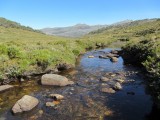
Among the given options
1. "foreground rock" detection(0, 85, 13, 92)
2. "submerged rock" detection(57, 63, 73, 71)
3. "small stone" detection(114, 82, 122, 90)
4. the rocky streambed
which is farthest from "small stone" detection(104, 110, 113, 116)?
"submerged rock" detection(57, 63, 73, 71)

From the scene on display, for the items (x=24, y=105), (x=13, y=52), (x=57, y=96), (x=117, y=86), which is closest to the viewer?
(x=24, y=105)

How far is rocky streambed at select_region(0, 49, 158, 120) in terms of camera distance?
19484mm

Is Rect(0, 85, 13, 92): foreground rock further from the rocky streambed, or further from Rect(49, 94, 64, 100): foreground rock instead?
Rect(49, 94, 64, 100): foreground rock

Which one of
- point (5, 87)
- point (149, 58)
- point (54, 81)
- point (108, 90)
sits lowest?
point (108, 90)

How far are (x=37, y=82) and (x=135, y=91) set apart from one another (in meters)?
12.0

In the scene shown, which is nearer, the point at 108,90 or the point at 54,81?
the point at 108,90

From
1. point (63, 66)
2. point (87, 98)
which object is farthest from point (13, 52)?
point (87, 98)

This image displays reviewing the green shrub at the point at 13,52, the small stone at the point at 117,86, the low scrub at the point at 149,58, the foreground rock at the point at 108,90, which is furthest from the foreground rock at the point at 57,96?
the green shrub at the point at 13,52

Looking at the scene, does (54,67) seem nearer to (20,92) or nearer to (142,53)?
(20,92)

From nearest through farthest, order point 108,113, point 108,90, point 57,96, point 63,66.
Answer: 1. point 108,113
2. point 57,96
3. point 108,90
4. point 63,66

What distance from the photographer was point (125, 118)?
1875 cm

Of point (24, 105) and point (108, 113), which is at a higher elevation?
point (24, 105)

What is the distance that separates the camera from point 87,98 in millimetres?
23422

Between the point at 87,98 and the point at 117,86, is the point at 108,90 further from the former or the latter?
the point at 87,98
